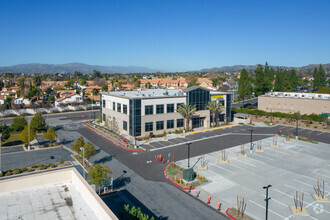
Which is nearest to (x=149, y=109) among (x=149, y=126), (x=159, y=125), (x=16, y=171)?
(x=149, y=126)

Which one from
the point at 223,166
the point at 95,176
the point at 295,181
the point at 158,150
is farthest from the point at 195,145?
the point at 95,176

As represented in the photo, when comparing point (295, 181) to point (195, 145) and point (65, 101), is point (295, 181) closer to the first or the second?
point (195, 145)

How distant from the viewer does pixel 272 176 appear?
30.9m

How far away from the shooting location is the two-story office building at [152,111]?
161ft

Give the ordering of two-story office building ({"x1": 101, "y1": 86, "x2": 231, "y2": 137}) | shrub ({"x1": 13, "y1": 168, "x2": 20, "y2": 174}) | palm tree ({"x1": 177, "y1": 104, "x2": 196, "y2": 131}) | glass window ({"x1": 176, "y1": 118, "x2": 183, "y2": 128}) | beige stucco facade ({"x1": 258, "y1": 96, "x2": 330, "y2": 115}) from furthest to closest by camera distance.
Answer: beige stucco facade ({"x1": 258, "y1": 96, "x2": 330, "y2": 115})
glass window ({"x1": 176, "y1": 118, "x2": 183, "y2": 128})
palm tree ({"x1": 177, "y1": 104, "x2": 196, "y2": 131})
two-story office building ({"x1": 101, "y1": 86, "x2": 231, "y2": 137})
shrub ({"x1": 13, "y1": 168, "x2": 20, "y2": 174})

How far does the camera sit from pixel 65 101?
312 feet

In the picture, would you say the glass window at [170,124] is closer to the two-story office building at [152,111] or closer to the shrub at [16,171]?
the two-story office building at [152,111]

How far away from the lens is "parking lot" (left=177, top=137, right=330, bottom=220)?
946 inches

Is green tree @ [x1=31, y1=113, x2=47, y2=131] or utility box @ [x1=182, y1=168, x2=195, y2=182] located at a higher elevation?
green tree @ [x1=31, y1=113, x2=47, y2=131]

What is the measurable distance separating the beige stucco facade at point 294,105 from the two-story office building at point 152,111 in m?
25.2

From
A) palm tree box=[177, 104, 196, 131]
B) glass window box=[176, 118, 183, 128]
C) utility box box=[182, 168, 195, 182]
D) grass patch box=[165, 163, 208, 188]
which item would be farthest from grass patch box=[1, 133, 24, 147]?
utility box box=[182, 168, 195, 182]

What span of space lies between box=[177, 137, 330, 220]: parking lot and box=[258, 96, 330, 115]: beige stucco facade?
86.8ft

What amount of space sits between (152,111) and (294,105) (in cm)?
4438

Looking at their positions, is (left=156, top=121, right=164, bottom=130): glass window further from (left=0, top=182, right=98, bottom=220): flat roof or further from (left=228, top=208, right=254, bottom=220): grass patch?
(left=0, top=182, right=98, bottom=220): flat roof
